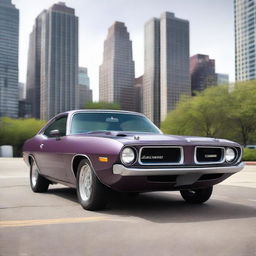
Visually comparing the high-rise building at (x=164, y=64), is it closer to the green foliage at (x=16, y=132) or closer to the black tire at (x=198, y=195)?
the green foliage at (x=16, y=132)

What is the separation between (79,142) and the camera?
6.35 meters

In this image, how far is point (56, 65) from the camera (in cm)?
17562

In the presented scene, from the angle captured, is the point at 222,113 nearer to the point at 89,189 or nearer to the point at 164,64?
the point at 89,189

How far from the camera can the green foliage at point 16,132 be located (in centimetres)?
7156

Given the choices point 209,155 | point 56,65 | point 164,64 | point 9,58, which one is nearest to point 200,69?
point 164,64

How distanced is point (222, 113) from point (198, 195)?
40805 millimetres

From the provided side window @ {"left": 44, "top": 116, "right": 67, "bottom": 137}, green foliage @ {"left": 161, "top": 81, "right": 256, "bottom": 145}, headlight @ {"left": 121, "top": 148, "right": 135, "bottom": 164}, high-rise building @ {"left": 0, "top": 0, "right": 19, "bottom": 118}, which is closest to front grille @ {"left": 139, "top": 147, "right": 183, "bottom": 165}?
headlight @ {"left": 121, "top": 148, "right": 135, "bottom": 164}

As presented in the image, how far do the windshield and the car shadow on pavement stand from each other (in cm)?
121

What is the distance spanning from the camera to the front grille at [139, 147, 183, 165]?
18.3 ft

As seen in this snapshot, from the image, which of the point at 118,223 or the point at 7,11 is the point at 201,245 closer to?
the point at 118,223

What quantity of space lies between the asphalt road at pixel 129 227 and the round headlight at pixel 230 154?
0.74m

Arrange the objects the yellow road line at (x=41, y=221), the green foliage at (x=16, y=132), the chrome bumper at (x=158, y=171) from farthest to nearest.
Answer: the green foliage at (x=16, y=132)
the chrome bumper at (x=158, y=171)
the yellow road line at (x=41, y=221)

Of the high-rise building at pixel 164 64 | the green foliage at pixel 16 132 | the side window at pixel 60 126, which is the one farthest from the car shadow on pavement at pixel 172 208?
the high-rise building at pixel 164 64

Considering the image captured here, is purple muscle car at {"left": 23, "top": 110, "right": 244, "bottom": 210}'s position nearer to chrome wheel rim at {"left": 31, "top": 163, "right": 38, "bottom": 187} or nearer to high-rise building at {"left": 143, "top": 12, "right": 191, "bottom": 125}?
chrome wheel rim at {"left": 31, "top": 163, "right": 38, "bottom": 187}
